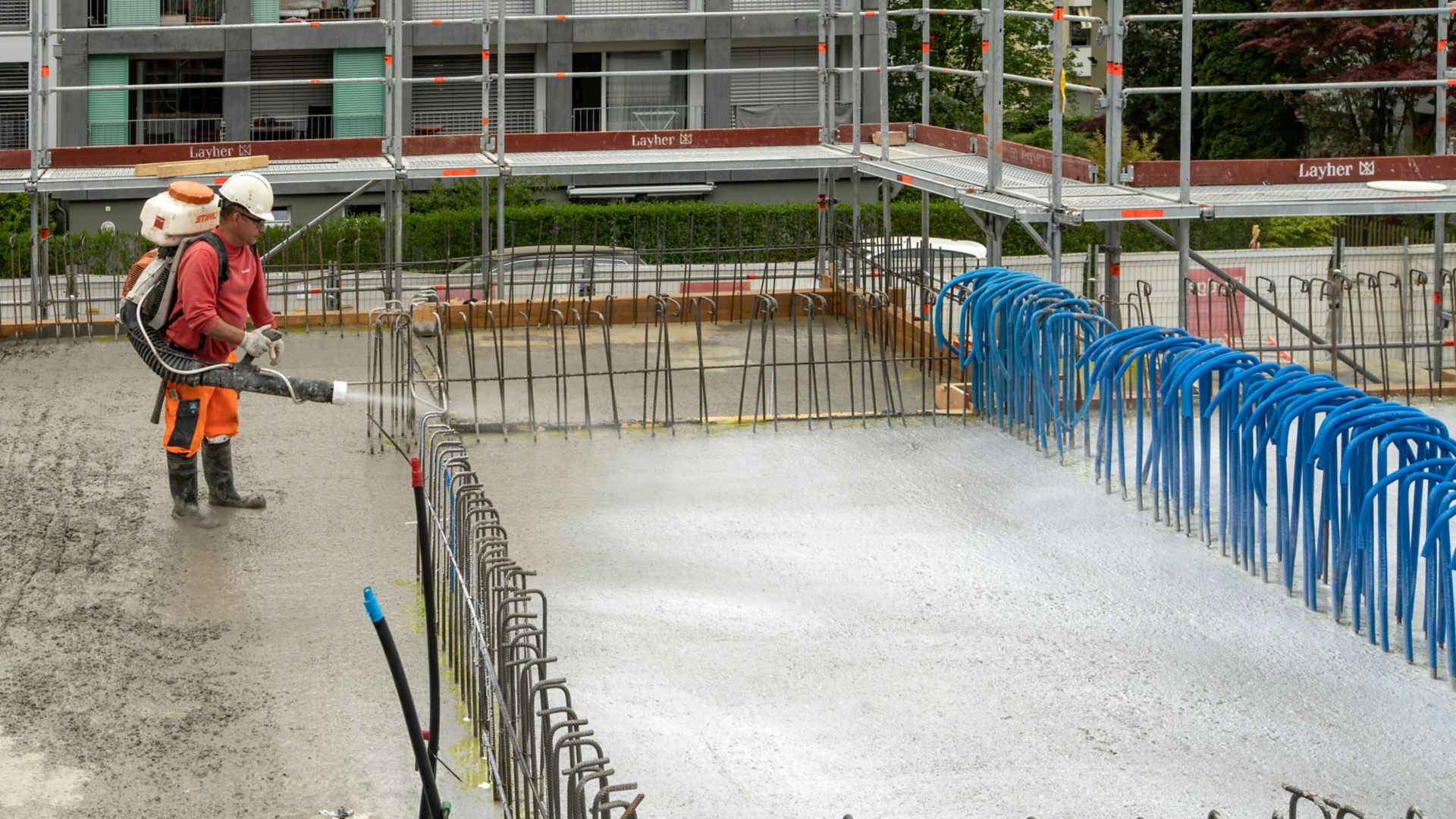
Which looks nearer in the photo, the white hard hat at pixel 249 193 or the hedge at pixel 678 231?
the white hard hat at pixel 249 193

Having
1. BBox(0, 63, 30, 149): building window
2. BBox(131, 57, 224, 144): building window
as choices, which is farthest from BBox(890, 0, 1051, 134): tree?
BBox(0, 63, 30, 149): building window

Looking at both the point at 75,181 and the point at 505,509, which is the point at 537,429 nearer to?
the point at 505,509

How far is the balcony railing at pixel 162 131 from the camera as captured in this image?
3722 centimetres

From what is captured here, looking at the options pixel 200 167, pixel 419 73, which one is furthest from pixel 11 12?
pixel 200 167

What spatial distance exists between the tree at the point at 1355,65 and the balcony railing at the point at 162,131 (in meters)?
20.1

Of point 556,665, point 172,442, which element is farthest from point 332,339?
point 556,665

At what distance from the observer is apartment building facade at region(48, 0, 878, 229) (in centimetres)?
3709

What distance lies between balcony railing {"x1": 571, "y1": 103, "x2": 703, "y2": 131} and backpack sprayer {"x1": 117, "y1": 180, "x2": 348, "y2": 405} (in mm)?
26834

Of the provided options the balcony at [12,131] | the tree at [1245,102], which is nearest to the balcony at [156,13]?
the balcony at [12,131]

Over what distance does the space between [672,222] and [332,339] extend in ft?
58.5

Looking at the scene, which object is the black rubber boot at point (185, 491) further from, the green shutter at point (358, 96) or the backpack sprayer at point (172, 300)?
the green shutter at point (358, 96)

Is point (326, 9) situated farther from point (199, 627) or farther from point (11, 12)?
point (199, 627)

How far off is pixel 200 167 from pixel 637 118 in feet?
69.2

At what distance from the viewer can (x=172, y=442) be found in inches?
427
